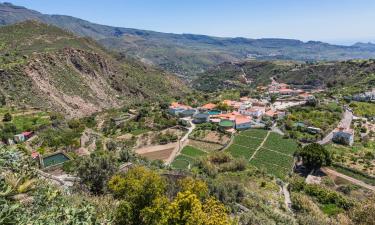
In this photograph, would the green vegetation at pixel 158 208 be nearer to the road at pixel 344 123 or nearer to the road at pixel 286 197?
the road at pixel 286 197

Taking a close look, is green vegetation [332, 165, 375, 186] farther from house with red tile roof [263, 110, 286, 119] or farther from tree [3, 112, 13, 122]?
tree [3, 112, 13, 122]

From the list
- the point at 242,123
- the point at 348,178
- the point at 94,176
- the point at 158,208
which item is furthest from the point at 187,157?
the point at 158,208

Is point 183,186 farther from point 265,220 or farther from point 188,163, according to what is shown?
point 188,163

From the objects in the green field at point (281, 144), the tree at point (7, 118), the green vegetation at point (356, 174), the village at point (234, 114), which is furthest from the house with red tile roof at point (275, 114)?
the tree at point (7, 118)

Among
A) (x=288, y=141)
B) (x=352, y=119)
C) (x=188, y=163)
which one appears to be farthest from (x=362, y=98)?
A: (x=188, y=163)

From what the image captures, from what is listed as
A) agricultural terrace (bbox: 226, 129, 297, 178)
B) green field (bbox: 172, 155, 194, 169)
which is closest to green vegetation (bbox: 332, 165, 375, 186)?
agricultural terrace (bbox: 226, 129, 297, 178)
